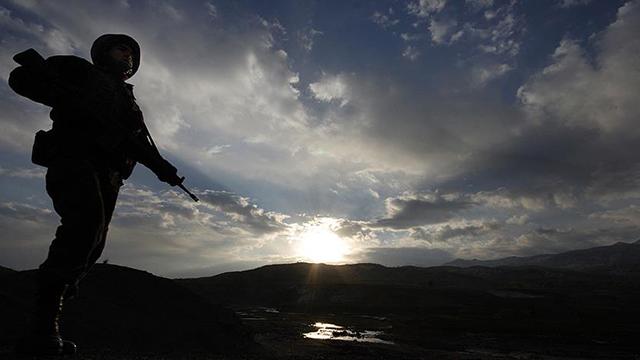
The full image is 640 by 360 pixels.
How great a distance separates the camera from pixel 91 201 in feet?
10.7

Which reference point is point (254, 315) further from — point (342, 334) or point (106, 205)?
point (106, 205)

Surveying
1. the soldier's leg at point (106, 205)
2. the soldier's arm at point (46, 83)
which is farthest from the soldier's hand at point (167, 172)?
the soldier's arm at point (46, 83)

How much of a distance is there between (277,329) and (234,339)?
1280 centimetres

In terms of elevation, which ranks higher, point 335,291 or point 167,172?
point 167,172

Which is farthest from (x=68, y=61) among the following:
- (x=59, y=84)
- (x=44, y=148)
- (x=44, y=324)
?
(x=44, y=324)

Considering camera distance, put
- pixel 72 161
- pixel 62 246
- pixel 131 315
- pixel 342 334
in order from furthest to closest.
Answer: pixel 342 334 → pixel 131 315 → pixel 72 161 → pixel 62 246

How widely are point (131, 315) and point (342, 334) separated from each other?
59.2 feet

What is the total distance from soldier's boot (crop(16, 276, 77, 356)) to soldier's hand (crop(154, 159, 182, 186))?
1.37m

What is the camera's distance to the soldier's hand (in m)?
4.15

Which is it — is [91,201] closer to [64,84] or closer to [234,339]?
[64,84]

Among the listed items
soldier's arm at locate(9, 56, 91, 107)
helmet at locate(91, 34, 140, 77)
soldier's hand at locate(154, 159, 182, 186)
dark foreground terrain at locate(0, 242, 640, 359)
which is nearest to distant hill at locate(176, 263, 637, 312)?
dark foreground terrain at locate(0, 242, 640, 359)

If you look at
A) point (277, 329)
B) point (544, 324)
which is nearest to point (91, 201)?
point (277, 329)

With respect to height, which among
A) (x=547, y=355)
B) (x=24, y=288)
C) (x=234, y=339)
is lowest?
(x=547, y=355)

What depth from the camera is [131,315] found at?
1574cm
